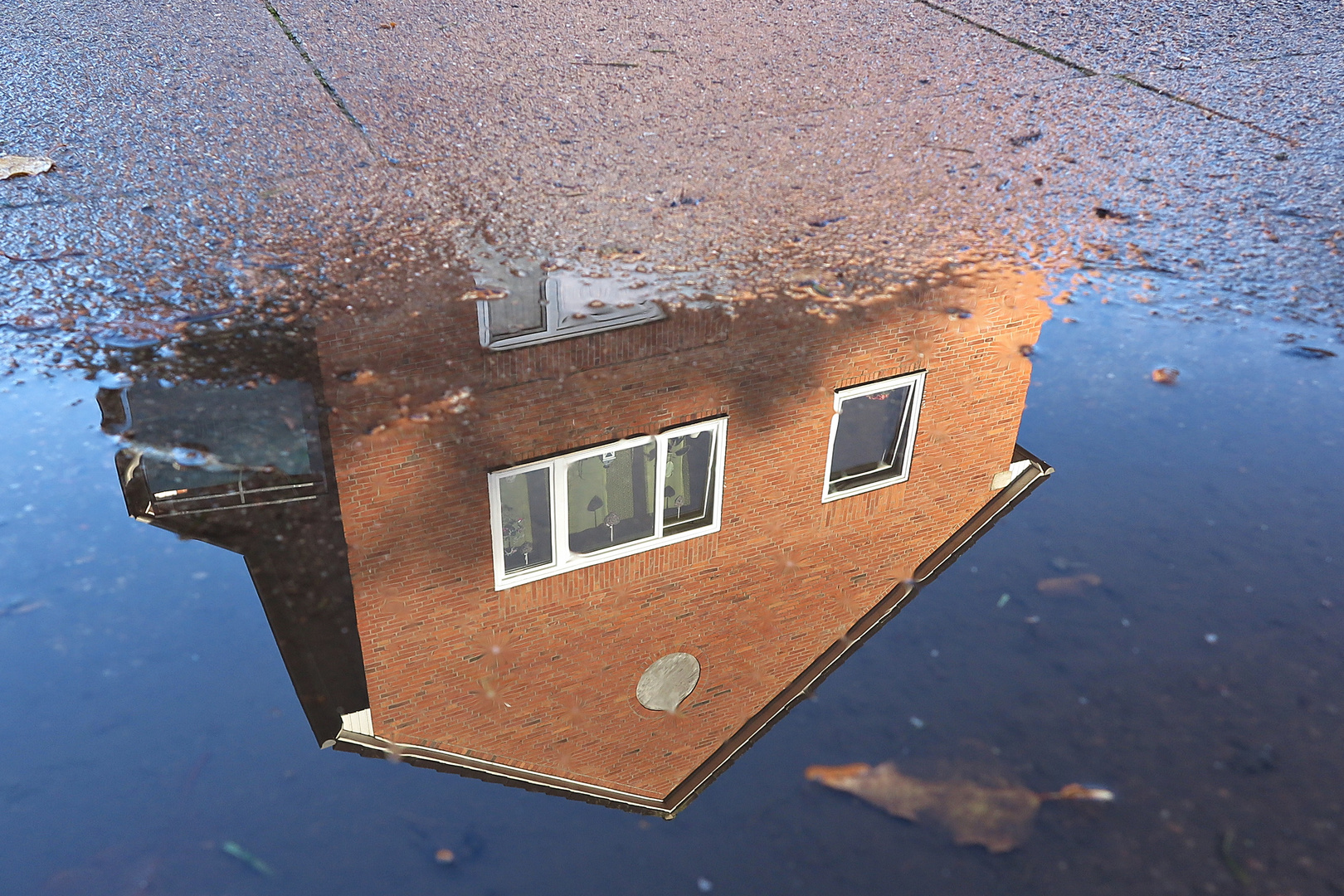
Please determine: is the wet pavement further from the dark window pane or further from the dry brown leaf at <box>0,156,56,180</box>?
the dry brown leaf at <box>0,156,56,180</box>

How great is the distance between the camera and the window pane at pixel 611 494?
381cm

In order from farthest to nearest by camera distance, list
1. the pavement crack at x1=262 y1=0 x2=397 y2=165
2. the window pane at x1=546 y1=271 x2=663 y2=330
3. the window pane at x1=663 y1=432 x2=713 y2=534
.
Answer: the pavement crack at x1=262 y1=0 x2=397 y2=165, the window pane at x1=546 y1=271 x2=663 y2=330, the window pane at x1=663 y1=432 x2=713 y2=534

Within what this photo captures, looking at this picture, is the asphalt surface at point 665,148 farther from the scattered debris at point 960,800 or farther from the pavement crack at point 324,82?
the scattered debris at point 960,800

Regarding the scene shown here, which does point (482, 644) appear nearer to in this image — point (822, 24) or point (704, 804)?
point (704, 804)

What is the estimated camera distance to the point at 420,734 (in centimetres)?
292

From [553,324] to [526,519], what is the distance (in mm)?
1047

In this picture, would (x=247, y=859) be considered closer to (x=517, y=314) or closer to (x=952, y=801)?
(x=952, y=801)

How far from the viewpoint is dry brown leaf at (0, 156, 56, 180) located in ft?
18.2

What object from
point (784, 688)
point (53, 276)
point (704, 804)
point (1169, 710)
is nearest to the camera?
point (704, 804)

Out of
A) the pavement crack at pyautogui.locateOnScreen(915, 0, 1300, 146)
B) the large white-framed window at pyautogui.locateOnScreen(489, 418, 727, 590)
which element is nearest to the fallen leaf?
the large white-framed window at pyautogui.locateOnScreen(489, 418, 727, 590)

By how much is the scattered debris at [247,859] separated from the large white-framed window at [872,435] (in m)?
2.26

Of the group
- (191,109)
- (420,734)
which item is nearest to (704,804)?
(420,734)

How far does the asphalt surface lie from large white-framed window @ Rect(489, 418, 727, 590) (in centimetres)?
103

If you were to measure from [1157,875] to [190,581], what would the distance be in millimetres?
2932
